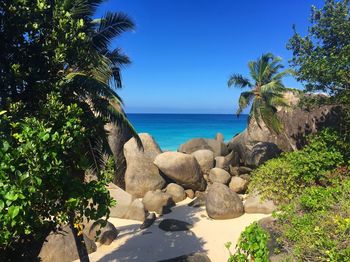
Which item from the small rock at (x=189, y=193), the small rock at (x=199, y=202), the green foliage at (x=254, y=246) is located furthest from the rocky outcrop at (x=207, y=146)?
the green foliage at (x=254, y=246)

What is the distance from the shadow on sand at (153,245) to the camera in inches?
440

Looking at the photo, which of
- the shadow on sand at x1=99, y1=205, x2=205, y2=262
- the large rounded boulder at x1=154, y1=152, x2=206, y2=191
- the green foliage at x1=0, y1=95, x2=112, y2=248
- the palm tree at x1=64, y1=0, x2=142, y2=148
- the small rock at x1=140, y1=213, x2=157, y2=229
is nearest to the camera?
the green foliage at x1=0, y1=95, x2=112, y2=248

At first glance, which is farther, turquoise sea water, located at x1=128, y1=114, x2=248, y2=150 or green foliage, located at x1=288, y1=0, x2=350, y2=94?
turquoise sea water, located at x1=128, y1=114, x2=248, y2=150

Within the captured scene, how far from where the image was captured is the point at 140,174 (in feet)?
65.7

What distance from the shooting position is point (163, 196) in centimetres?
1708

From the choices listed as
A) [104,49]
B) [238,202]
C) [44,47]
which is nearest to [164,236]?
[238,202]

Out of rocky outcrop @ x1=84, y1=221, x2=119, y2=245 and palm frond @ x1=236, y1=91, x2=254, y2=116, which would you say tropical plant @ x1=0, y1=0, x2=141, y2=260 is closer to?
rocky outcrop @ x1=84, y1=221, x2=119, y2=245

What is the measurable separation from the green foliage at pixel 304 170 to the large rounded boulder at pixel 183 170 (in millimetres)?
4430

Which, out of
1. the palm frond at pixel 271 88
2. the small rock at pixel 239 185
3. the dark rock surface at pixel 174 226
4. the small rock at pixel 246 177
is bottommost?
the dark rock surface at pixel 174 226

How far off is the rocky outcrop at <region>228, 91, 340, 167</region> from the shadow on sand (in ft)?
31.5

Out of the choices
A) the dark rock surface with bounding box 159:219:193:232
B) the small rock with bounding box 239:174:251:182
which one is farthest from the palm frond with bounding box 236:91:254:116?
the dark rock surface with bounding box 159:219:193:232

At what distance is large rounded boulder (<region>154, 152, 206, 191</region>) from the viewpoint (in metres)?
19.7

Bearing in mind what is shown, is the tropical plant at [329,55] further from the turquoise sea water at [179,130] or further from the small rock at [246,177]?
the turquoise sea water at [179,130]

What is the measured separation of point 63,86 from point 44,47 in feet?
3.63
